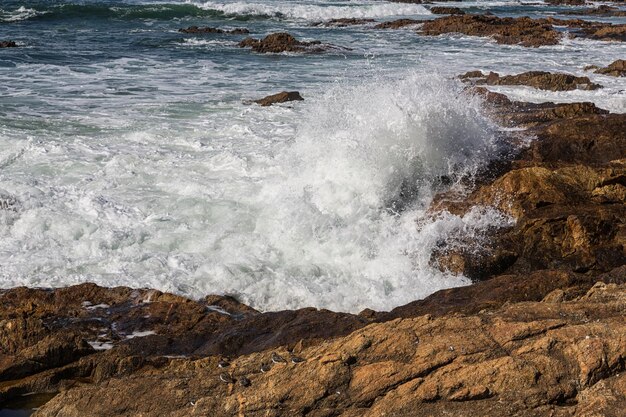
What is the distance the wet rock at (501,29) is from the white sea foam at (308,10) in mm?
7025

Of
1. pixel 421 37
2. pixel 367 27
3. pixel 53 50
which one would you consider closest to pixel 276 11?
pixel 367 27

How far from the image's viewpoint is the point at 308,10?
112ft

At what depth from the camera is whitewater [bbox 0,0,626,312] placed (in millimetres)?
6430

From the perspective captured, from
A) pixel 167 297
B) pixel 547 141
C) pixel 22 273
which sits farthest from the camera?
pixel 547 141

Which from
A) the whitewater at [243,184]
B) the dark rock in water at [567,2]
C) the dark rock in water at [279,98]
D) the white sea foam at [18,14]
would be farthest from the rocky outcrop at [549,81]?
the dark rock in water at [567,2]

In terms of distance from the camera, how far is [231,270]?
21.1 ft

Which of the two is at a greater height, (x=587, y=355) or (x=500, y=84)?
(x=587, y=355)

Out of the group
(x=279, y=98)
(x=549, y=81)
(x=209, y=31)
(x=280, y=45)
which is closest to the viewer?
(x=279, y=98)

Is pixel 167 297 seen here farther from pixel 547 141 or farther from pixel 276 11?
pixel 276 11

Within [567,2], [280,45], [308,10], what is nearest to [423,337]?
[280,45]

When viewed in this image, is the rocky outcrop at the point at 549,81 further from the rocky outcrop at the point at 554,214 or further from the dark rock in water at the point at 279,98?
the rocky outcrop at the point at 554,214

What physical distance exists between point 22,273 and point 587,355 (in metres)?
5.10

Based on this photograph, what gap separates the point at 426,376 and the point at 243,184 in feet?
19.6

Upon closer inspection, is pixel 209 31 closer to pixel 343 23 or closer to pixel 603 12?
pixel 343 23
